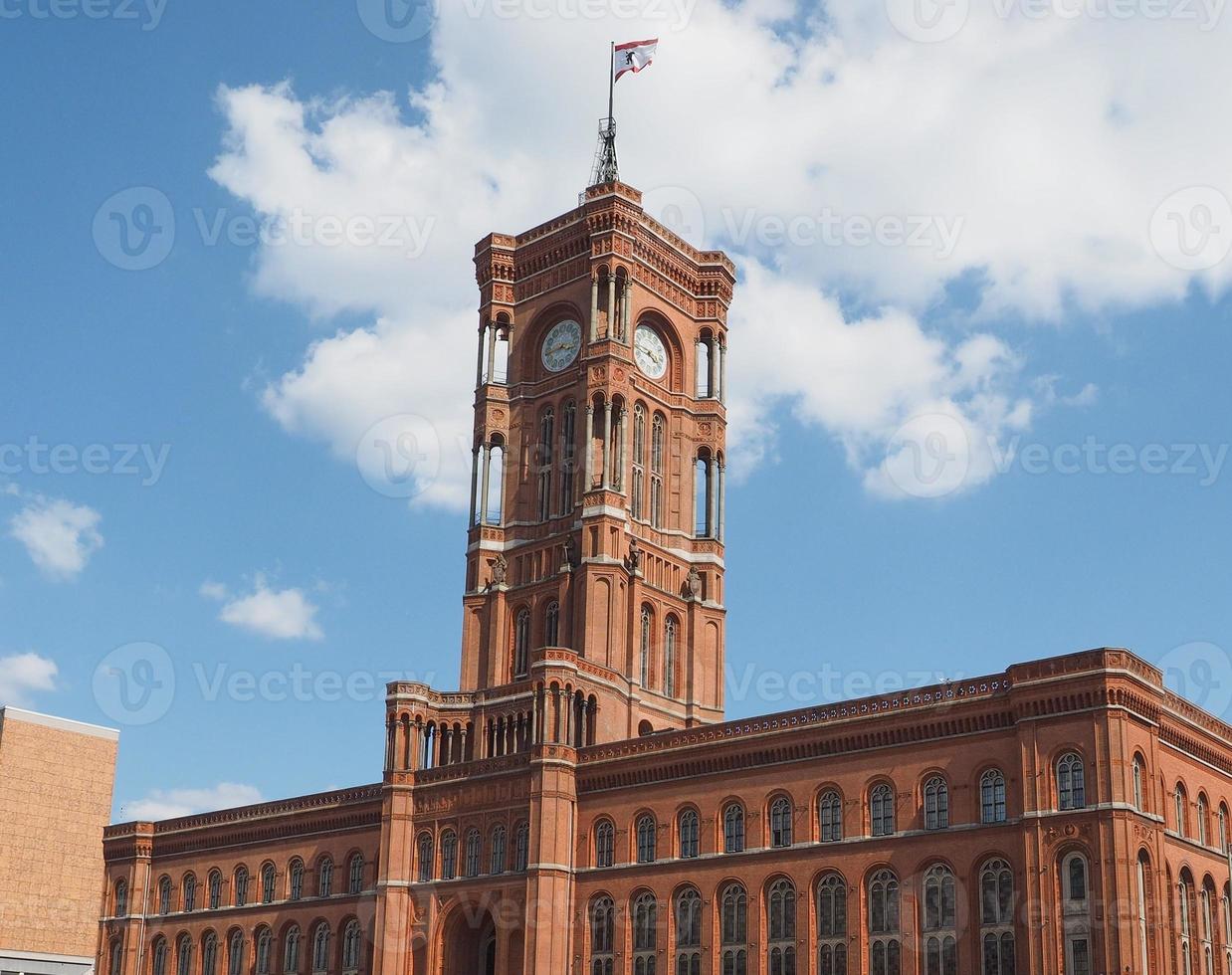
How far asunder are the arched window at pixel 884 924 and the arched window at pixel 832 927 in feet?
4.33

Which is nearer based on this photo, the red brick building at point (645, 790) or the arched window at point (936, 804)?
the red brick building at point (645, 790)

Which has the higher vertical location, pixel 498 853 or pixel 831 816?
pixel 831 816

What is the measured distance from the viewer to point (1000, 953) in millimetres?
62906

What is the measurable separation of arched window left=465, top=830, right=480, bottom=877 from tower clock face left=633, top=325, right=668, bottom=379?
3032 cm

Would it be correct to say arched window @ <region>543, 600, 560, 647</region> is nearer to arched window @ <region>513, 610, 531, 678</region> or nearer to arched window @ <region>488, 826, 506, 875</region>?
arched window @ <region>513, 610, 531, 678</region>

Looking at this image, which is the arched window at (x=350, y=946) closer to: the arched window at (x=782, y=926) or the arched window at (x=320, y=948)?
the arched window at (x=320, y=948)

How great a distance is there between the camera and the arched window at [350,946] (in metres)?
87.3

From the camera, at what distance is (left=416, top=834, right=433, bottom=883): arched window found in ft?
273

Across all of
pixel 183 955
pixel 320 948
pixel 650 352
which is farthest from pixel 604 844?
pixel 183 955

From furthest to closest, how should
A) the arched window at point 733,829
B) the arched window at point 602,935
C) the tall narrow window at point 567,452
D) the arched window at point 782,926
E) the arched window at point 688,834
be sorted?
1. the tall narrow window at point 567,452
2. the arched window at point 602,935
3. the arched window at point 688,834
4. the arched window at point 733,829
5. the arched window at point 782,926

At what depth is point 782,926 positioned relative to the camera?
230 ft

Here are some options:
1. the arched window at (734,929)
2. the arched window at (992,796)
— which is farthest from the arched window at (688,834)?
the arched window at (992,796)

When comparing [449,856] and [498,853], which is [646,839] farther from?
[449,856]

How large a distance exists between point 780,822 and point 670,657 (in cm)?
2299
